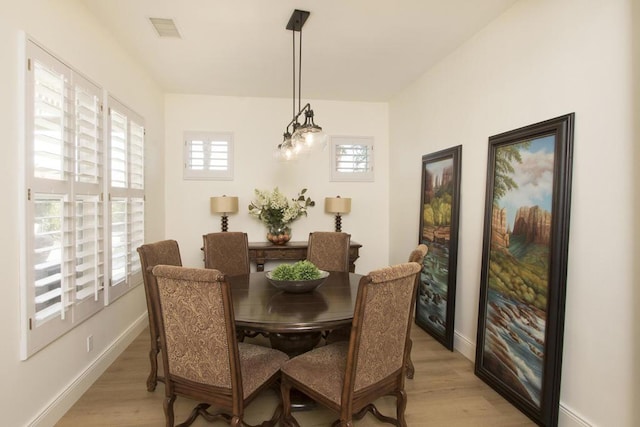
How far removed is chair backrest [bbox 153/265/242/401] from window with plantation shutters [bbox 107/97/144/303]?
1486 mm

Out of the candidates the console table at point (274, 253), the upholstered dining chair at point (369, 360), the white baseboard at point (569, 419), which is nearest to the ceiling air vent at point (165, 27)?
the console table at point (274, 253)

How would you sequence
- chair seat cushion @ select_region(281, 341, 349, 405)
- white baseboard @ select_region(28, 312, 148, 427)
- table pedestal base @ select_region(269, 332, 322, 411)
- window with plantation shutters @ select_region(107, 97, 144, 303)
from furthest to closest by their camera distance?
window with plantation shutters @ select_region(107, 97, 144, 303), table pedestal base @ select_region(269, 332, 322, 411), white baseboard @ select_region(28, 312, 148, 427), chair seat cushion @ select_region(281, 341, 349, 405)

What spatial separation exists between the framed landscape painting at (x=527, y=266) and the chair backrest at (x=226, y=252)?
2.23m

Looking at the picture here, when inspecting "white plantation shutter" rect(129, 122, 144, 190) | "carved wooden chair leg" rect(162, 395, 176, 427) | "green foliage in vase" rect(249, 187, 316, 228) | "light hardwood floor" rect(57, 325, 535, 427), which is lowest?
"light hardwood floor" rect(57, 325, 535, 427)

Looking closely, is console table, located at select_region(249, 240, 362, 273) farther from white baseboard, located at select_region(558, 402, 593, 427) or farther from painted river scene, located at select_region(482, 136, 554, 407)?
white baseboard, located at select_region(558, 402, 593, 427)

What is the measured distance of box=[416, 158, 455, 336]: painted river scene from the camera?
10.8ft

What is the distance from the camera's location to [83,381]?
2428mm

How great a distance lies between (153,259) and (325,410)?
1.56 m

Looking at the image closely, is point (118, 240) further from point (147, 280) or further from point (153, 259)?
point (147, 280)

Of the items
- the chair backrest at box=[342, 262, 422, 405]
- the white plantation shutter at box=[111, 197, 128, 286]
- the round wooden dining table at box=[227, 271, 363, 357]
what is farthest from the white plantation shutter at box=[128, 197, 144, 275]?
the chair backrest at box=[342, 262, 422, 405]

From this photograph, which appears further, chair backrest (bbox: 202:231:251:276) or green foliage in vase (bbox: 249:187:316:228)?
green foliage in vase (bbox: 249:187:316:228)

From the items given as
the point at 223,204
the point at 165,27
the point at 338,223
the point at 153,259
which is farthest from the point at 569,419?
the point at 165,27

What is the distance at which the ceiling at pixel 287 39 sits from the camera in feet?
8.14

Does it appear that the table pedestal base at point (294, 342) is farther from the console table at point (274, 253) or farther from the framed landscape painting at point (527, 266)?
the console table at point (274, 253)
